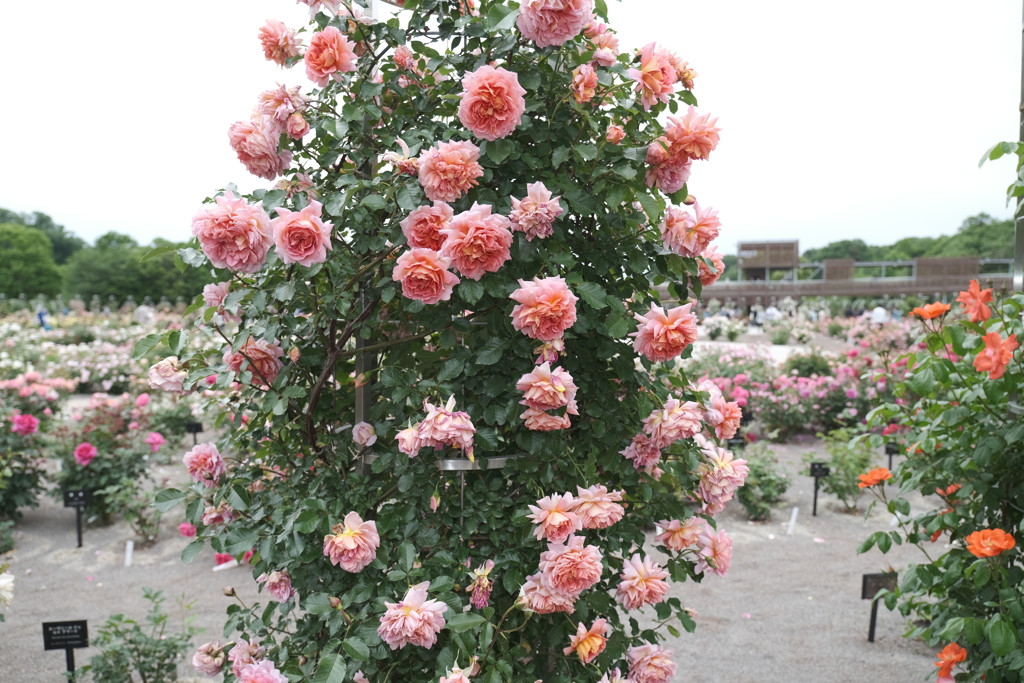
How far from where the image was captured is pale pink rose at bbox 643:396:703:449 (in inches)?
57.7

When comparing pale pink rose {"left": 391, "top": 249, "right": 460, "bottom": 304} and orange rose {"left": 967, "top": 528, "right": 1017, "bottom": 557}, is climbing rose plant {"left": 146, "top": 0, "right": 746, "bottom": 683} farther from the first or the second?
orange rose {"left": 967, "top": 528, "right": 1017, "bottom": 557}

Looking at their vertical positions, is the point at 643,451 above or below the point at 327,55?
below

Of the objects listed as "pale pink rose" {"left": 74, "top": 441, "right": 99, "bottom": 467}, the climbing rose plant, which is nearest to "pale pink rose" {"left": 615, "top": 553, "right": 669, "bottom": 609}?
the climbing rose plant

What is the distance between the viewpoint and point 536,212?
1.34 m

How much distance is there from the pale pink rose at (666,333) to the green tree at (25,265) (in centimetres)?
5555

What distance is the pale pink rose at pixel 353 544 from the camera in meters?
1.41

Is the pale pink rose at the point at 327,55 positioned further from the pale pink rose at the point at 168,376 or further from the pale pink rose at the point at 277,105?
the pale pink rose at the point at 168,376

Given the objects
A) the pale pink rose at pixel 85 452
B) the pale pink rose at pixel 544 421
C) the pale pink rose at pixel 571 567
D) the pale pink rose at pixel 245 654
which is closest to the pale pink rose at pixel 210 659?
the pale pink rose at pixel 245 654

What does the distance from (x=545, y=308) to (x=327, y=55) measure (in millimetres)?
763

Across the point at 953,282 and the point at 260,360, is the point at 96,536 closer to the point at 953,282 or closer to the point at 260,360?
the point at 260,360

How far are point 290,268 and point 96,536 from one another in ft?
14.4

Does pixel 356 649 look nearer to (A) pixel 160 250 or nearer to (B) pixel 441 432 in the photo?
(B) pixel 441 432

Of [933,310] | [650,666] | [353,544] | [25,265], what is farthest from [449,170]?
[25,265]

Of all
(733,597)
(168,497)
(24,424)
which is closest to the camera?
(168,497)
